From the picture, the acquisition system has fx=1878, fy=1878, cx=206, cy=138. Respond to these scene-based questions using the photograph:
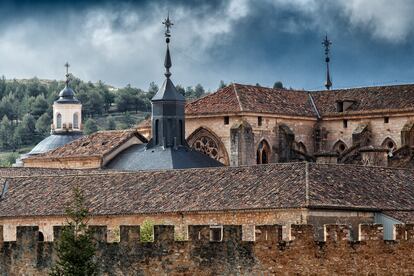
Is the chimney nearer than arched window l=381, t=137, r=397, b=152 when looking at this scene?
Yes

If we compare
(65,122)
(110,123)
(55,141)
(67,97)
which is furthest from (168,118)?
(110,123)

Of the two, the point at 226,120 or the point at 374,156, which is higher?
the point at 226,120

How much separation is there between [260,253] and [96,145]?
166ft

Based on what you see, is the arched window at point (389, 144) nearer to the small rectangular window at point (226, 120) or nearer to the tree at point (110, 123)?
the small rectangular window at point (226, 120)

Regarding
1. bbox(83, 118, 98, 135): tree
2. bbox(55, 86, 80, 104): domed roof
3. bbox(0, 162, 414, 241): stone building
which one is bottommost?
bbox(0, 162, 414, 241): stone building

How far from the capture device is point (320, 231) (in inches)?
2564

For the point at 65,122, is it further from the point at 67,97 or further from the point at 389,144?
the point at 389,144

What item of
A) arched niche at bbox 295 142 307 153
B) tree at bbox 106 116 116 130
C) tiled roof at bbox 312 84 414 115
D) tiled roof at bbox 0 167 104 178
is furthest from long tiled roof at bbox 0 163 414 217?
tree at bbox 106 116 116 130

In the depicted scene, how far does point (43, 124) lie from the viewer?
192125mm

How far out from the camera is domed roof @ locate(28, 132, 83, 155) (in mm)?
129875

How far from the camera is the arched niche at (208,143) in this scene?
10325 cm

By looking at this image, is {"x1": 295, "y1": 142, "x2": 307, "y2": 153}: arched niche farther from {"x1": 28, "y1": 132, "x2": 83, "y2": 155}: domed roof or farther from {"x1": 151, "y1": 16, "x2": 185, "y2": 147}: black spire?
{"x1": 28, "y1": 132, "x2": 83, "y2": 155}: domed roof

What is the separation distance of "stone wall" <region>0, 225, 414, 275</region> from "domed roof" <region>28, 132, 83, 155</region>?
243ft

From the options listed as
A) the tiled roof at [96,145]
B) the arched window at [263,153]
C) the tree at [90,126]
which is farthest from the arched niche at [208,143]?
the tree at [90,126]
